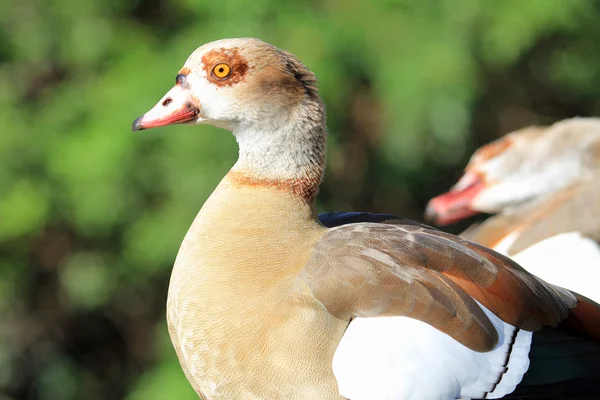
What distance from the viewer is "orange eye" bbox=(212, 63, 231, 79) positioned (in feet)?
4.96

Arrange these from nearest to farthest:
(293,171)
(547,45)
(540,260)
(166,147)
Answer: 1. (293,171)
2. (540,260)
3. (166,147)
4. (547,45)

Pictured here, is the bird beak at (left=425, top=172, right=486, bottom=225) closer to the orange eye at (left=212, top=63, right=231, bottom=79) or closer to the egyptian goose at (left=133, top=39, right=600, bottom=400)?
the egyptian goose at (left=133, top=39, right=600, bottom=400)

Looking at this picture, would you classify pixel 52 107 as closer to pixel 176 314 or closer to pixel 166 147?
pixel 166 147

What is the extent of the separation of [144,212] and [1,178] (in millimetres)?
480

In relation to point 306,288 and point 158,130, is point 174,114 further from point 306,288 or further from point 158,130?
point 158,130

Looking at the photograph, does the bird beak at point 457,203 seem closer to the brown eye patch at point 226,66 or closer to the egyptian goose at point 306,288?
the egyptian goose at point 306,288

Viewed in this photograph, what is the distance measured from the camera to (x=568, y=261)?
2.04 m

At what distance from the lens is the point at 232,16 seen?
2.95 meters

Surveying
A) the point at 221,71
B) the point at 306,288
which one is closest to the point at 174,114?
the point at 221,71

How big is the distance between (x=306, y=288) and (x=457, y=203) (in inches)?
55.7

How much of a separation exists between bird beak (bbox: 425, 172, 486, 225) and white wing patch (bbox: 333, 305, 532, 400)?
1277mm

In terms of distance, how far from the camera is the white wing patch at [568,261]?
6.65ft

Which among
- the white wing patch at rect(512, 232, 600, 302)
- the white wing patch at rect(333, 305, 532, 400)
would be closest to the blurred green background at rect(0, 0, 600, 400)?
the white wing patch at rect(512, 232, 600, 302)

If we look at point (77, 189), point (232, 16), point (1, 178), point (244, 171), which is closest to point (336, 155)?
point (232, 16)
